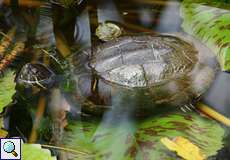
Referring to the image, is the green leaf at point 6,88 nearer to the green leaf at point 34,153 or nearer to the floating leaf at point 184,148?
the green leaf at point 34,153

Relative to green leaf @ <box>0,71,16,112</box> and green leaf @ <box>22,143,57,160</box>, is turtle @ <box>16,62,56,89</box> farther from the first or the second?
green leaf @ <box>22,143,57,160</box>

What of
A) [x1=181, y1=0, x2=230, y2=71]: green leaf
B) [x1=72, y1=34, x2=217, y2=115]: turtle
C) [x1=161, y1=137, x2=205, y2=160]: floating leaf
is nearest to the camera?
[x1=161, y1=137, x2=205, y2=160]: floating leaf

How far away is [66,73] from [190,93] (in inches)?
16.7

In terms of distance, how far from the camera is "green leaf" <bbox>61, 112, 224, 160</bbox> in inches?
43.9

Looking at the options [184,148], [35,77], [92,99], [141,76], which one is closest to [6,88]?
[35,77]

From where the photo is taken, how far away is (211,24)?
1484mm

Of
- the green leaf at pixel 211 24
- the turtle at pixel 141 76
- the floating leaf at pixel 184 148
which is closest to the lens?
the floating leaf at pixel 184 148

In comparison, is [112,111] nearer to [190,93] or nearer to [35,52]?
[190,93]

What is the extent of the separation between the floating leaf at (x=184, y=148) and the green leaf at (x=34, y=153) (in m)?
0.32

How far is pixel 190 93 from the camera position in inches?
50.6

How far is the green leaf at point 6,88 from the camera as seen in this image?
1.29 m

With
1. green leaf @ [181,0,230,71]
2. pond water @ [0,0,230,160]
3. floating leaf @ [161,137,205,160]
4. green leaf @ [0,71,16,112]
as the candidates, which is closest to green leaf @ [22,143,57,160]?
pond water @ [0,0,230,160]

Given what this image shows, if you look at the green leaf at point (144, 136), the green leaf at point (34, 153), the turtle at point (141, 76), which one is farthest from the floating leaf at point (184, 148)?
the green leaf at point (34, 153)

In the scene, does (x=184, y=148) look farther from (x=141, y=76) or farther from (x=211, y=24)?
(x=211, y=24)
